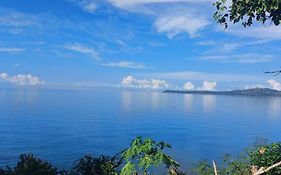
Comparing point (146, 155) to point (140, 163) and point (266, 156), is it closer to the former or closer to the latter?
point (140, 163)

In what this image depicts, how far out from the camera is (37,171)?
10.9 m

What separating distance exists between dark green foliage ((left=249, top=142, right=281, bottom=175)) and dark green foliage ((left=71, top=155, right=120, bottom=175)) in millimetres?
4984

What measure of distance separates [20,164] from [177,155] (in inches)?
1407

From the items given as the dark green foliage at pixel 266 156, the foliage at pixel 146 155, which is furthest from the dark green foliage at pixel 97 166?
the dark green foliage at pixel 266 156

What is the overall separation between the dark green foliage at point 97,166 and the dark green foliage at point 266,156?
4984mm

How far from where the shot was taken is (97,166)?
11336 millimetres

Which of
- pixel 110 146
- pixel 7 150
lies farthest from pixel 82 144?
pixel 7 150

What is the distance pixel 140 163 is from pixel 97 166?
4.36 meters

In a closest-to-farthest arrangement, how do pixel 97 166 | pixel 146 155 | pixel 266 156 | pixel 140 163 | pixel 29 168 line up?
pixel 140 163
pixel 146 155
pixel 29 168
pixel 97 166
pixel 266 156

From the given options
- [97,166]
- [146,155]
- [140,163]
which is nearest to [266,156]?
[97,166]

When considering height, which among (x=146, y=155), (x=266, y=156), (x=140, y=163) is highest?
(x=146, y=155)

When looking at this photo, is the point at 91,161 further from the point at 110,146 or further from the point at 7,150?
the point at 110,146

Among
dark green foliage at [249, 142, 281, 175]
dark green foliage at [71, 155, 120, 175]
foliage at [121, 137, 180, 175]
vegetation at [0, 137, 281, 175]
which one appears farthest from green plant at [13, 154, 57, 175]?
dark green foliage at [249, 142, 281, 175]

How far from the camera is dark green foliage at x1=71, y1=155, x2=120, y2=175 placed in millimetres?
10976
